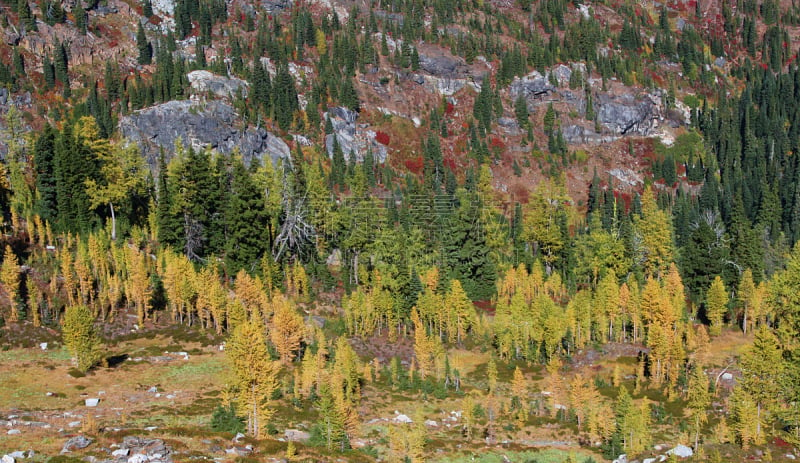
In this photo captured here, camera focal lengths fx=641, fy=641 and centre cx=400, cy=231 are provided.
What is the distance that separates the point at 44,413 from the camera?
44.5m

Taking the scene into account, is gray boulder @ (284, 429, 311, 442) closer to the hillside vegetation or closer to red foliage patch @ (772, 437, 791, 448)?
the hillside vegetation

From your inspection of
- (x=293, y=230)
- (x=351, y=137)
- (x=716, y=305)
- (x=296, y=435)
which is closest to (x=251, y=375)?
(x=296, y=435)

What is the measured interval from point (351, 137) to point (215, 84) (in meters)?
40.2

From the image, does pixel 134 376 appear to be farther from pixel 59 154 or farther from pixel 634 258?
pixel 634 258

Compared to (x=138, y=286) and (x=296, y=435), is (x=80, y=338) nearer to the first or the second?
(x=138, y=286)

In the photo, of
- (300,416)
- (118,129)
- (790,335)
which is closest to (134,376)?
(300,416)

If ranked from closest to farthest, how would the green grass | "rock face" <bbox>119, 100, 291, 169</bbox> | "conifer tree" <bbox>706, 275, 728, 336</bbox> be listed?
1. the green grass
2. "conifer tree" <bbox>706, 275, 728, 336</bbox>
3. "rock face" <bbox>119, 100, 291, 169</bbox>

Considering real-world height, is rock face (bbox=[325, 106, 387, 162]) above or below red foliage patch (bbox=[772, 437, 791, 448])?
above

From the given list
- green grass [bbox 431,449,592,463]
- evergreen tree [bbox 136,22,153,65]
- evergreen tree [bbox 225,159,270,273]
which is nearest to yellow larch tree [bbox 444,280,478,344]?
evergreen tree [bbox 225,159,270,273]

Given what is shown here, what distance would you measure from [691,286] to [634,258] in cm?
975

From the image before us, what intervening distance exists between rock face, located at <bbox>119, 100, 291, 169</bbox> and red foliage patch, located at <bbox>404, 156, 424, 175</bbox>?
1426 inches

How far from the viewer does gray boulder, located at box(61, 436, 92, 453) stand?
3288 centimetres

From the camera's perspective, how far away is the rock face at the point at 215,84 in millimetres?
170875

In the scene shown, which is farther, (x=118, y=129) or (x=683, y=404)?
(x=118, y=129)
